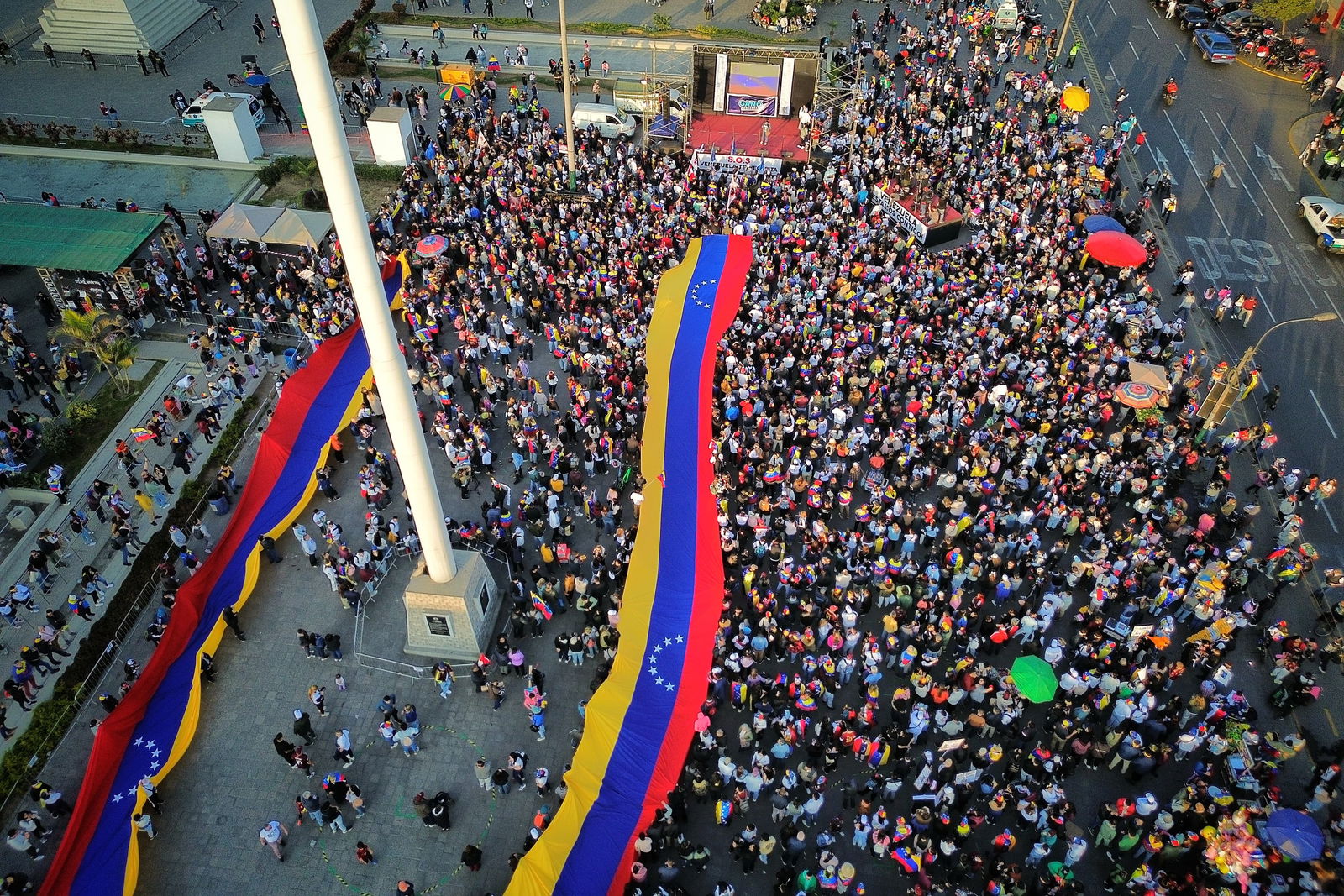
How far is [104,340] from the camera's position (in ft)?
105

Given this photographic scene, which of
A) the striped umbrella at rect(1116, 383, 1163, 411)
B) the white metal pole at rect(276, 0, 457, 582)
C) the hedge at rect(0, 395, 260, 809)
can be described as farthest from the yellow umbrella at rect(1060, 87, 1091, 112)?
the hedge at rect(0, 395, 260, 809)

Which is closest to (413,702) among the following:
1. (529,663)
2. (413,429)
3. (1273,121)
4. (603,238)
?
(529,663)

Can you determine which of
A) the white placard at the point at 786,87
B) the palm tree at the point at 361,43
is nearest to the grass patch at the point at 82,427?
the palm tree at the point at 361,43

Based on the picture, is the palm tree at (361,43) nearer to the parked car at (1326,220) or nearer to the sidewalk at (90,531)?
the sidewalk at (90,531)

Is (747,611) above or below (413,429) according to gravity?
below

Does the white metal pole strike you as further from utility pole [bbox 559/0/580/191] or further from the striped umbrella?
utility pole [bbox 559/0/580/191]

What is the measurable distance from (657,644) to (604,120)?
29309 millimetres

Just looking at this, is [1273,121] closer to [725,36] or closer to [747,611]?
[725,36]

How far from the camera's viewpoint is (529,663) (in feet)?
80.6

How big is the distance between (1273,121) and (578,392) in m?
38.1

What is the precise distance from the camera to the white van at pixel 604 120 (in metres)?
44.6

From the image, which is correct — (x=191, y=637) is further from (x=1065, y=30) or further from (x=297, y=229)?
(x=1065, y=30)

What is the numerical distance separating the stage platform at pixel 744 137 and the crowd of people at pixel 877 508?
2.11 metres

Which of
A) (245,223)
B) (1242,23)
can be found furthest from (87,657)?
(1242,23)
